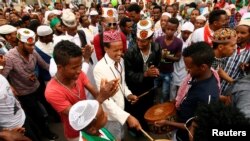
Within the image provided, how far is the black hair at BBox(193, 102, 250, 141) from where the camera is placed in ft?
4.94

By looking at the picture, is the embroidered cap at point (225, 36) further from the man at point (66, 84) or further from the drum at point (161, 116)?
the man at point (66, 84)

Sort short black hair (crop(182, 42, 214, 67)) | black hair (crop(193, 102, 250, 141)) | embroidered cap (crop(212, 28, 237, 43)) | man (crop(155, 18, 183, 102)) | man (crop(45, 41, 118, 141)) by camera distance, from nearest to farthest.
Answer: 1. black hair (crop(193, 102, 250, 141))
2. man (crop(45, 41, 118, 141))
3. short black hair (crop(182, 42, 214, 67))
4. embroidered cap (crop(212, 28, 237, 43))
5. man (crop(155, 18, 183, 102))

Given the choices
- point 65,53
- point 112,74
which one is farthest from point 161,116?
point 65,53

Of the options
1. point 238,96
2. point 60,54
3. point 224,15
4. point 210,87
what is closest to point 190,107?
→ point 210,87

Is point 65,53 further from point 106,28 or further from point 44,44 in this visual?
point 106,28

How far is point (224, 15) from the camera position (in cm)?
392

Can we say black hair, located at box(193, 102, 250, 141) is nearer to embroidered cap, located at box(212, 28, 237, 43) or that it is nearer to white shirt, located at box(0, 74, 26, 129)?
embroidered cap, located at box(212, 28, 237, 43)

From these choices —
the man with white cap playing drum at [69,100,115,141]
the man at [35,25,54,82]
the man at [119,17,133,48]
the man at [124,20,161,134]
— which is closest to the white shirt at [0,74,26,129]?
the man with white cap playing drum at [69,100,115,141]

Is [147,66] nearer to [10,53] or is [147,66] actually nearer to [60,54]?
[60,54]

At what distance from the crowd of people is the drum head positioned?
8 centimetres

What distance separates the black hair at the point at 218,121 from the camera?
4.94 ft

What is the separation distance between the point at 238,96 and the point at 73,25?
289 cm

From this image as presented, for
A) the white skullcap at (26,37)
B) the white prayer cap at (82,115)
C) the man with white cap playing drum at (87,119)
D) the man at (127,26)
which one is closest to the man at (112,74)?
the man with white cap playing drum at (87,119)

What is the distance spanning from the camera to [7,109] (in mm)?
2533
